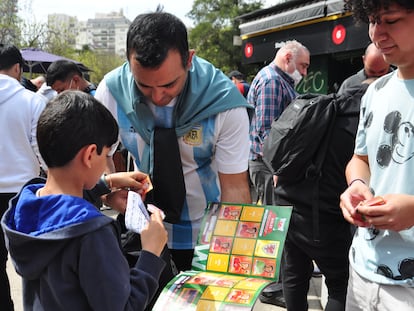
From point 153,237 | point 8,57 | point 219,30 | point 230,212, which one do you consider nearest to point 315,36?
point 8,57

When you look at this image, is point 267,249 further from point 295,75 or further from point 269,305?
point 295,75

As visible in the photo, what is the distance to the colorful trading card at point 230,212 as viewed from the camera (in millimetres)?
1516

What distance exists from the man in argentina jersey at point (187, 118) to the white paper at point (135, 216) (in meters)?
0.36

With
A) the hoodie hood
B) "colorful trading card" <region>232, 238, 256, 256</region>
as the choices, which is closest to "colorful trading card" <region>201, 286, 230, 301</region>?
"colorful trading card" <region>232, 238, 256, 256</region>

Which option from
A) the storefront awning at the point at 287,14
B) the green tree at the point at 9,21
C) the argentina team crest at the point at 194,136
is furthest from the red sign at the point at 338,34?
the green tree at the point at 9,21

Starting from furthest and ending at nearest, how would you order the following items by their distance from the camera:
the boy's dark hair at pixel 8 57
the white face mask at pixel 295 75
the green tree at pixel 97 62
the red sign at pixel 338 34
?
the green tree at pixel 97 62
the red sign at pixel 338 34
the white face mask at pixel 295 75
the boy's dark hair at pixel 8 57

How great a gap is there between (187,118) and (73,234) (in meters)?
0.69

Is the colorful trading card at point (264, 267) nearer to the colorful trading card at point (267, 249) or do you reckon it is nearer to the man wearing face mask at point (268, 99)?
the colorful trading card at point (267, 249)

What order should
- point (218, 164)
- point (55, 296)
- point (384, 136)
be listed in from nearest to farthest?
1. point (55, 296)
2. point (384, 136)
3. point (218, 164)

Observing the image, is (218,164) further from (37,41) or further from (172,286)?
(37,41)

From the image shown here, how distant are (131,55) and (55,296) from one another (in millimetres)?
812

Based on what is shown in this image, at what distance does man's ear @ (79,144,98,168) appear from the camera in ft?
4.25

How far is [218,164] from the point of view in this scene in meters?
1.79

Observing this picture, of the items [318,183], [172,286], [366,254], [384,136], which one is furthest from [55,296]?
[318,183]
